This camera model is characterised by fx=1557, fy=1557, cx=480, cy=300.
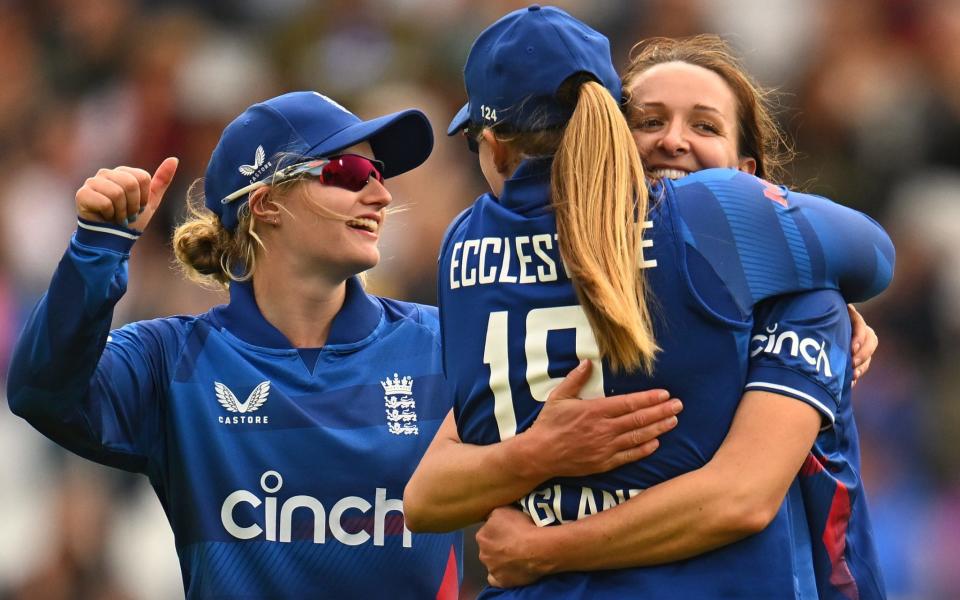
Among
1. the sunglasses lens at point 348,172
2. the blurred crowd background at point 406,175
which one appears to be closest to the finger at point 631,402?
the sunglasses lens at point 348,172

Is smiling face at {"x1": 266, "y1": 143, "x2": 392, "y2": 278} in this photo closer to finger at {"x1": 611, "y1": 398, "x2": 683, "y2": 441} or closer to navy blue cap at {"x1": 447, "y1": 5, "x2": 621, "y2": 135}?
navy blue cap at {"x1": 447, "y1": 5, "x2": 621, "y2": 135}

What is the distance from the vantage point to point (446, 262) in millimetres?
3014

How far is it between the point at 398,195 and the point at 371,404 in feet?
13.0

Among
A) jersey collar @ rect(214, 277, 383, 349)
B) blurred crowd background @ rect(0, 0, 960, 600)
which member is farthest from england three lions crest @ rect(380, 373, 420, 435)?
blurred crowd background @ rect(0, 0, 960, 600)

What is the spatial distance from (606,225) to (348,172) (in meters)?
1.46

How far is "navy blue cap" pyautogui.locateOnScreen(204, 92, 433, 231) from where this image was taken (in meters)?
4.05

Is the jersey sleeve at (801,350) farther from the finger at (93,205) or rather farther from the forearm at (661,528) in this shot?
the finger at (93,205)

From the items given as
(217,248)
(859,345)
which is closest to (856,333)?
(859,345)

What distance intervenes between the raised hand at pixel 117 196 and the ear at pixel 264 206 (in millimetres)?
577

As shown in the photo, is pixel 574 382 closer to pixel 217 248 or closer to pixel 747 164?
pixel 747 164

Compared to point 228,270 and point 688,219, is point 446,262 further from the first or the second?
point 228,270

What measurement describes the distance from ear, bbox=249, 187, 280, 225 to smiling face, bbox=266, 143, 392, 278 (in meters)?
0.02

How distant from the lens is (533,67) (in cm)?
289

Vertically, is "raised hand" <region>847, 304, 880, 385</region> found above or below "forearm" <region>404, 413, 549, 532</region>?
above
